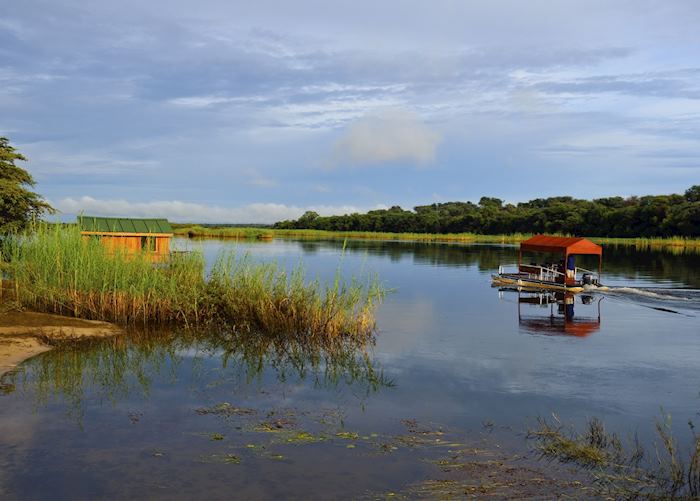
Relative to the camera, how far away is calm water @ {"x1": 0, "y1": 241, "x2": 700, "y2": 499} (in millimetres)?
8453

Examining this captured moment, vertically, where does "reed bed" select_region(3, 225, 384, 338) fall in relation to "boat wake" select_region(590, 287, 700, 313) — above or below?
above

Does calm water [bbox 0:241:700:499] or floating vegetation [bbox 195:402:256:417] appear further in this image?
floating vegetation [bbox 195:402:256:417]

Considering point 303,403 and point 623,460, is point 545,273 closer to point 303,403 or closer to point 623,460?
point 303,403

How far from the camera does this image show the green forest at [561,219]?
93494 millimetres

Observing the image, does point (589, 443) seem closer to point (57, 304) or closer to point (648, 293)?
point (57, 304)

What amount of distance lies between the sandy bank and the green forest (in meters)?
89.6

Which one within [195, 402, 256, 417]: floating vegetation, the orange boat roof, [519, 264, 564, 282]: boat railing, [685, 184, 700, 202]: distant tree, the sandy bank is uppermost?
[685, 184, 700, 202]: distant tree

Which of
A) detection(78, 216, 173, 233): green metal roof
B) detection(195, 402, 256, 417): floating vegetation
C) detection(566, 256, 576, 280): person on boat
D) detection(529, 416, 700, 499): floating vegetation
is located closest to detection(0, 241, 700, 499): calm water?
A: detection(195, 402, 256, 417): floating vegetation

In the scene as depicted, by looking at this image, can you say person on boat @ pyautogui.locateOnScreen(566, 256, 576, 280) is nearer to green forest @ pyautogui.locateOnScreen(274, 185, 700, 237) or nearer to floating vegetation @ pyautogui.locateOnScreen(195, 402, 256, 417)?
floating vegetation @ pyautogui.locateOnScreen(195, 402, 256, 417)

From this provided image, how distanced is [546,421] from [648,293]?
25239 millimetres

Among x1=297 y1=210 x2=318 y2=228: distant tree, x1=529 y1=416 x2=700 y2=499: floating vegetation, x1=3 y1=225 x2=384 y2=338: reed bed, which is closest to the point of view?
x1=529 y1=416 x2=700 y2=499: floating vegetation

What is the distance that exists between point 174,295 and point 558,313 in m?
16.7

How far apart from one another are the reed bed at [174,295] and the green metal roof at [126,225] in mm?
13677

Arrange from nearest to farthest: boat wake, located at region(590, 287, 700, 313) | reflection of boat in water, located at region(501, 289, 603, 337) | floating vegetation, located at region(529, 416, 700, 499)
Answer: floating vegetation, located at region(529, 416, 700, 499), reflection of boat in water, located at region(501, 289, 603, 337), boat wake, located at region(590, 287, 700, 313)
